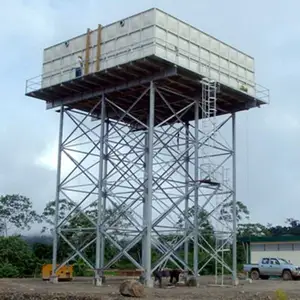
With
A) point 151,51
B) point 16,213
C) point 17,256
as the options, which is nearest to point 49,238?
point 16,213

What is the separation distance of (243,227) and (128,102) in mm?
56747

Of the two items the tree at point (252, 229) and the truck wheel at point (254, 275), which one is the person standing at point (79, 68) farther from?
the tree at point (252, 229)

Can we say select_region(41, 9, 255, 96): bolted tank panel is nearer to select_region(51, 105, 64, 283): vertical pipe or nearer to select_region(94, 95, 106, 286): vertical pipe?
select_region(51, 105, 64, 283): vertical pipe

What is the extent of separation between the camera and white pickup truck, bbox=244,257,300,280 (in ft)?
139

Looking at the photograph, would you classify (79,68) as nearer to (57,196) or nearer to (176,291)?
(57,196)

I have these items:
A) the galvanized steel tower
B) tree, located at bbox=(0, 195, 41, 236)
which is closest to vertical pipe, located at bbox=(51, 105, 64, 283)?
the galvanized steel tower

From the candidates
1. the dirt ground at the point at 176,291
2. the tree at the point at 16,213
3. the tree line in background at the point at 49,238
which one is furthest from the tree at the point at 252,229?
the dirt ground at the point at 176,291

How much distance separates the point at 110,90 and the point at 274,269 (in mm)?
19279

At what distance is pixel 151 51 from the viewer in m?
29.7

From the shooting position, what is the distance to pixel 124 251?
30.6 meters

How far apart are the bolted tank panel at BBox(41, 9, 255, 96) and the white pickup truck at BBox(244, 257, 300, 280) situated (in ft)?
46.7

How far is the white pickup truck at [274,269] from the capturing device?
42.2 m

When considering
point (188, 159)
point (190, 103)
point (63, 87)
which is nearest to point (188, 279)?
point (188, 159)

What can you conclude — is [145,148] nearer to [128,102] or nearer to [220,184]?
[128,102]
